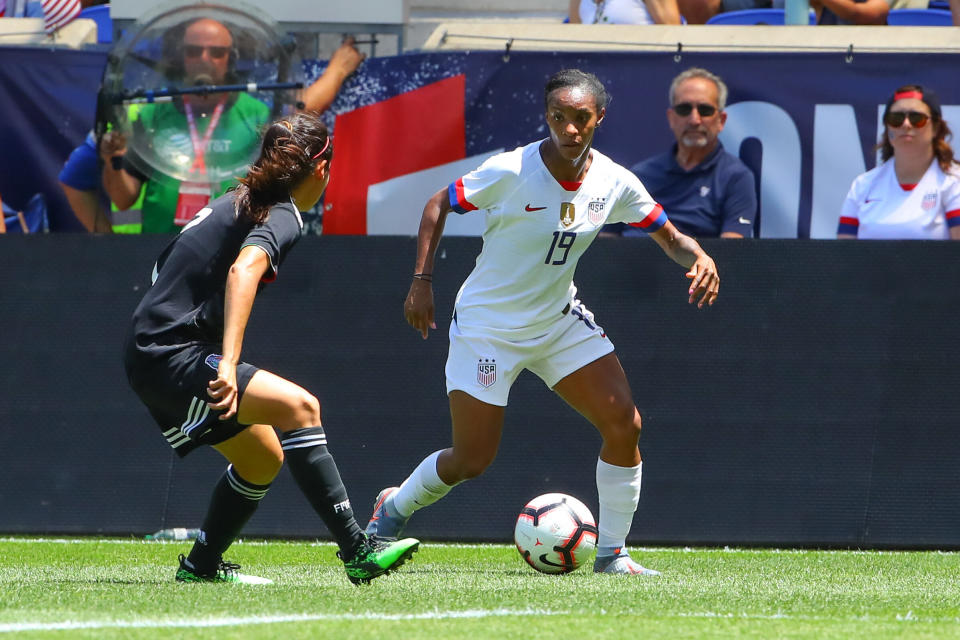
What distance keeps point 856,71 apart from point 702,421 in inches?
95.0

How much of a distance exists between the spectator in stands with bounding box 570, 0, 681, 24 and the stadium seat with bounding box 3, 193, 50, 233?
391 centimetres

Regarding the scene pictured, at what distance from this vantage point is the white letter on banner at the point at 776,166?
8.22 meters

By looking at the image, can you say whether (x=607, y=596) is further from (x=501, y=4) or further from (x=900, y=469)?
(x=501, y=4)

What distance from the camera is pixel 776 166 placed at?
822 cm

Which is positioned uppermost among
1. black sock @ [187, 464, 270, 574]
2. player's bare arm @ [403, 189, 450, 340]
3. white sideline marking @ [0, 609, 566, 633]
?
player's bare arm @ [403, 189, 450, 340]

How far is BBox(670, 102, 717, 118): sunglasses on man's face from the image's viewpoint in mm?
7988

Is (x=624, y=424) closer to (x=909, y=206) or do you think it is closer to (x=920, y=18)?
(x=909, y=206)

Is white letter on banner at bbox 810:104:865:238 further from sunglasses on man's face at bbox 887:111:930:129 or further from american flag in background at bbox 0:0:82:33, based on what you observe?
american flag in background at bbox 0:0:82:33

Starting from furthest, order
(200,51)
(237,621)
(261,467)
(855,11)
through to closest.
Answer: (855,11)
(200,51)
(261,467)
(237,621)

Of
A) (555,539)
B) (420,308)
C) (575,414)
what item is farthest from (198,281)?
(575,414)

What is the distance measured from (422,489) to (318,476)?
4.37 ft

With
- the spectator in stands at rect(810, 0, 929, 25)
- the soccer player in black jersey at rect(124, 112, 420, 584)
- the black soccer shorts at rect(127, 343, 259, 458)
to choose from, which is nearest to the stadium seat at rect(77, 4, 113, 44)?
the spectator in stands at rect(810, 0, 929, 25)

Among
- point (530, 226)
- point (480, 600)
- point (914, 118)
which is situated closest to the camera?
point (480, 600)

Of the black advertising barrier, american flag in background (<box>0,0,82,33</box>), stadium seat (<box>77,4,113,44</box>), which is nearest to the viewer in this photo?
the black advertising barrier
